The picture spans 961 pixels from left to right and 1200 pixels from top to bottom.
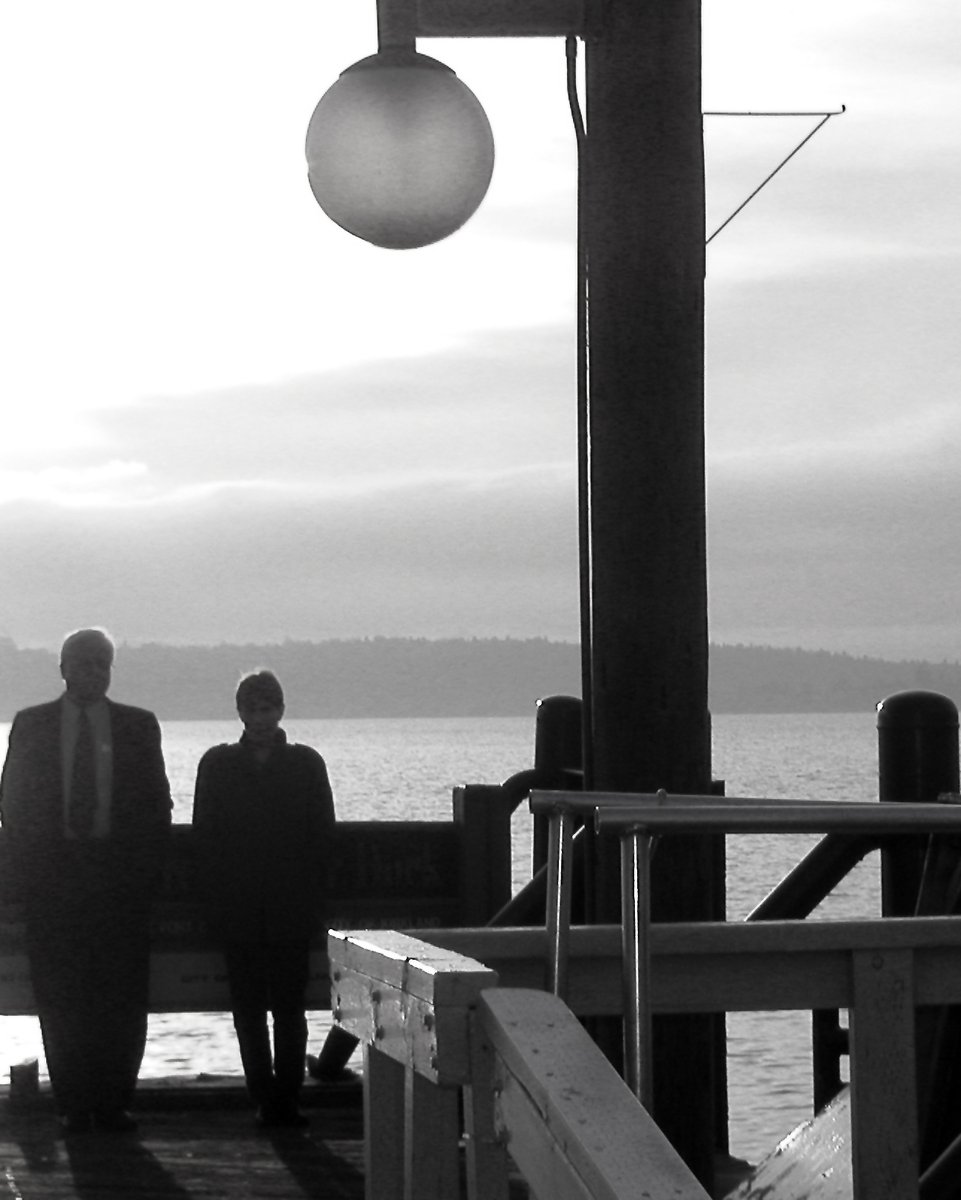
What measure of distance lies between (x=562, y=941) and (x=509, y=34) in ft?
8.23

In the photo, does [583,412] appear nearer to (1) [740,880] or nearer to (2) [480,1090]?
(2) [480,1090]

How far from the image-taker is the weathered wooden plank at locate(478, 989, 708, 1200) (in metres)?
1.92

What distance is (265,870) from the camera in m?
8.33

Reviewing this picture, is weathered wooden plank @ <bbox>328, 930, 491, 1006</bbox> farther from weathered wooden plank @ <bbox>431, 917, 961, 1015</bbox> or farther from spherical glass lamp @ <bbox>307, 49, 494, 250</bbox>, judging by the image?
spherical glass lamp @ <bbox>307, 49, 494, 250</bbox>

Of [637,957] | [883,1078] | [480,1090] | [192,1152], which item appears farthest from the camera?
[192,1152]

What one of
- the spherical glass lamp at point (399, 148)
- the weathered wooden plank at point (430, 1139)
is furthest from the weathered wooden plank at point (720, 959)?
the spherical glass lamp at point (399, 148)

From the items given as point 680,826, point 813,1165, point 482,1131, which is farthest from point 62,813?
point 482,1131

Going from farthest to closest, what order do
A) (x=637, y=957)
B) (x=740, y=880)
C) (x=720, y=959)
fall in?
(x=740, y=880), (x=720, y=959), (x=637, y=957)

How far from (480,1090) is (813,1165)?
244 cm

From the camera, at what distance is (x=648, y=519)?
488cm

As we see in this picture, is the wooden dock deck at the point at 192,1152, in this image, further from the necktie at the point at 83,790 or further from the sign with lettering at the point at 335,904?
the necktie at the point at 83,790

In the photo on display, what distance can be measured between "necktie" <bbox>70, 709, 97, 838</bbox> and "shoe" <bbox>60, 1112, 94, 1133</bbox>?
102cm

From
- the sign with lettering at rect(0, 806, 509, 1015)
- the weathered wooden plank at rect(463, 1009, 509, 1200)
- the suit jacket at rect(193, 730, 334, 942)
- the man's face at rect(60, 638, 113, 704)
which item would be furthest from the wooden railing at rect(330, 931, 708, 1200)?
the sign with lettering at rect(0, 806, 509, 1015)

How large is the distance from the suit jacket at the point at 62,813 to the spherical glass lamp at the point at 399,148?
11.6ft
